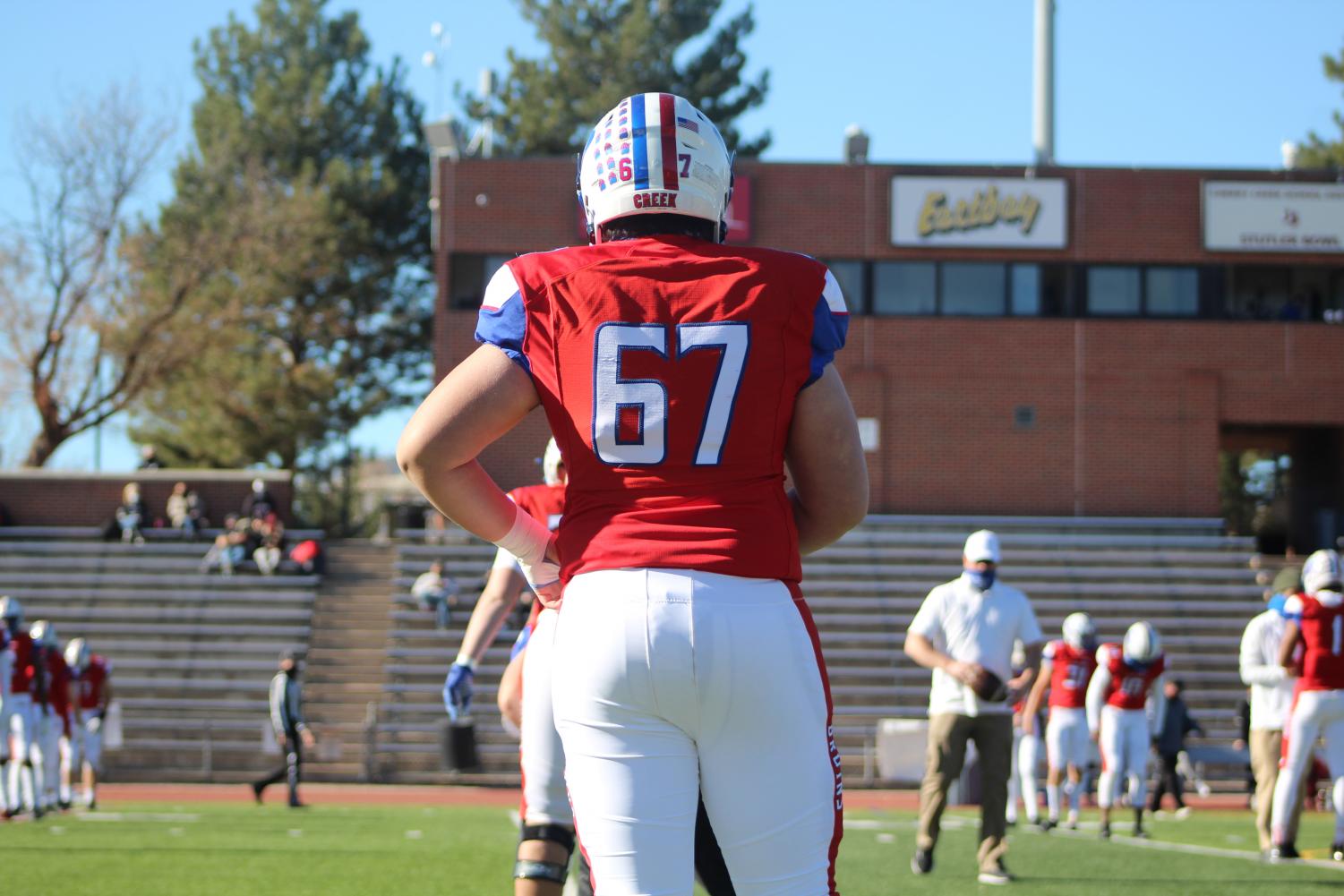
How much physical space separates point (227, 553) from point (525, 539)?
91.6 ft

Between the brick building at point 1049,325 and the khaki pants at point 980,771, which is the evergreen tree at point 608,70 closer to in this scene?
the brick building at point 1049,325

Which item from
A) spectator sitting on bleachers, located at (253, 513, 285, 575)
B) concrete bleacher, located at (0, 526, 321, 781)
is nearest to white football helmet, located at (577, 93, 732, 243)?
concrete bleacher, located at (0, 526, 321, 781)

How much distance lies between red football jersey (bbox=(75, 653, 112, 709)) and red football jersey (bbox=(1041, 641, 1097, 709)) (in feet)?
35.5

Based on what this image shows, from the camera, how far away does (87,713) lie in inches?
758

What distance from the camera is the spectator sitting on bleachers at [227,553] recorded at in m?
30.4

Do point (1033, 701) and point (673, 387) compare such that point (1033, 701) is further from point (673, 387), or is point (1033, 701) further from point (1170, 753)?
point (673, 387)

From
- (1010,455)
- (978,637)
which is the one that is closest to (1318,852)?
(978,637)

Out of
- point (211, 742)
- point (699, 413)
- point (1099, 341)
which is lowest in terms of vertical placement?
point (211, 742)

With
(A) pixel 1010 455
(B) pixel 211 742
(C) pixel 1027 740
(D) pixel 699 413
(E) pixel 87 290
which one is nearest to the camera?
(D) pixel 699 413

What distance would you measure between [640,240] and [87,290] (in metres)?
39.7

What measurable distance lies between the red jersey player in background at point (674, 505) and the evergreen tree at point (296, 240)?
41408mm

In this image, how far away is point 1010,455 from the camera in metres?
32.9

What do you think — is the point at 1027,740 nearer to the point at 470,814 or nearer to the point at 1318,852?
the point at 1318,852

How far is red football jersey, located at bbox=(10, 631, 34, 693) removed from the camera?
16.3m
